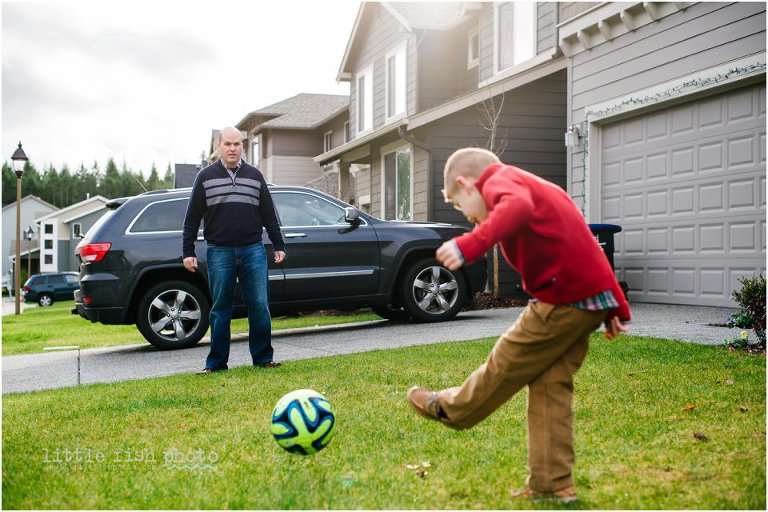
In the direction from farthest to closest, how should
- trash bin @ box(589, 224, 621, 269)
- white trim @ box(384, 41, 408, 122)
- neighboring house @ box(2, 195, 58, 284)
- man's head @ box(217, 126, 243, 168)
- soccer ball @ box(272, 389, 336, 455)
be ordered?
neighboring house @ box(2, 195, 58, 284) → white trim @ box(384, 41, 408, 122) → trash bin @ box(589, 224, 621, 269) → man's head @ box(217, 126, 243, 168) → soccer ball @ box(272, 389, 336, 455)

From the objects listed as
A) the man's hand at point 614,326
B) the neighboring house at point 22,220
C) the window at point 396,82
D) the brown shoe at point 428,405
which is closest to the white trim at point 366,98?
the window at point 396,82

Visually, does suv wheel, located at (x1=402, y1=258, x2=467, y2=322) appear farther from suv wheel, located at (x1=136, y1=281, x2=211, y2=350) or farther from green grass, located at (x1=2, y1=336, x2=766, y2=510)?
green grass, located at (x1=2, y1=336, x2=766, y2=510)

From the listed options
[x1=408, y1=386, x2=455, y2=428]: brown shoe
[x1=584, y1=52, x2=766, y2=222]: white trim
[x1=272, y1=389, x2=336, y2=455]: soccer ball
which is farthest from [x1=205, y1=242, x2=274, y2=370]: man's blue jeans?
[x1=584, y1=52, x2=766, y2=222]: white trim

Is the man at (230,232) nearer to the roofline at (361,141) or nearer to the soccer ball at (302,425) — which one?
the soccer ball at (302,425)

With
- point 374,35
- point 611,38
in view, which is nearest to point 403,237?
point 611,38

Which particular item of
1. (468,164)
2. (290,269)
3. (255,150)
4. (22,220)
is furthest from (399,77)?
(22,220)

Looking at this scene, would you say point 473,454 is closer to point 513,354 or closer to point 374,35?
point 513,354

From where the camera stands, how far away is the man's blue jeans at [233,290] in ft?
22.1

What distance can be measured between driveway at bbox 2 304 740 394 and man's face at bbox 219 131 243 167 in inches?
80.7

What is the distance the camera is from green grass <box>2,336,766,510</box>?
10.7 ft

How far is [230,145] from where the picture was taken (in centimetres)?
659

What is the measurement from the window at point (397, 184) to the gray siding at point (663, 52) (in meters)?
5.93

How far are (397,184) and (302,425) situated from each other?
1492 cm

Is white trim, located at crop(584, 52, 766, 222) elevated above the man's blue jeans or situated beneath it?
elevated above
